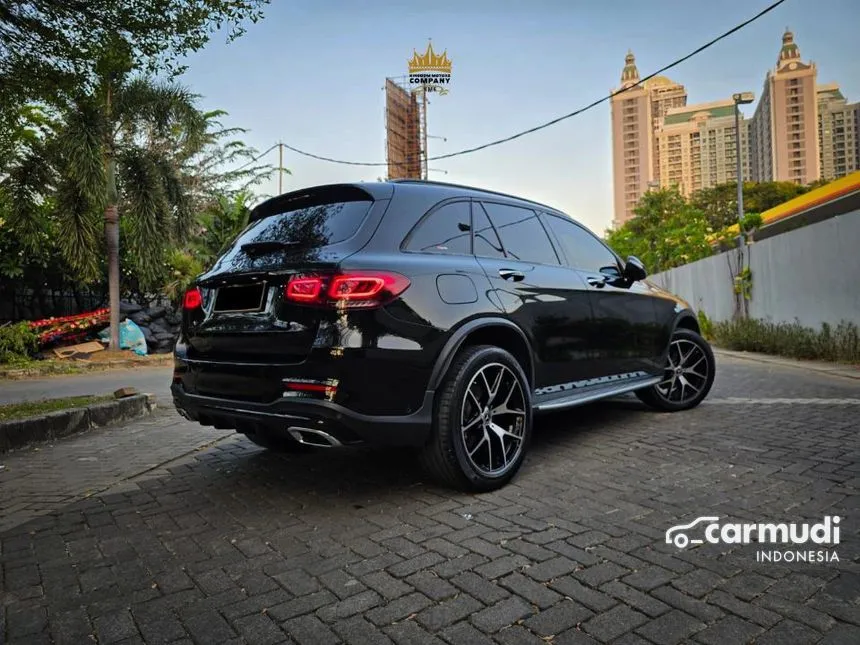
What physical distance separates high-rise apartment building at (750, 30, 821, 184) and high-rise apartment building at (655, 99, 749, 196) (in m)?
4.47

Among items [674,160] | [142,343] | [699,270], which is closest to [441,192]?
[142,343]

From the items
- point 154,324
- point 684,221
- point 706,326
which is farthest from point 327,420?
point 684,221

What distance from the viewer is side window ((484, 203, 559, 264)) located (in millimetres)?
4148

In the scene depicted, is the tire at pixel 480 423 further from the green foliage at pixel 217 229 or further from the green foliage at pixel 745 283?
the green foliage at pixel 217 229

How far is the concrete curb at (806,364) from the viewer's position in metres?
8.59

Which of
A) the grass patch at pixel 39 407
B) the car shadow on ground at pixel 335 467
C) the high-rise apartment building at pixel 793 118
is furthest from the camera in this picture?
the high-rise apartment building at pixel 793 118

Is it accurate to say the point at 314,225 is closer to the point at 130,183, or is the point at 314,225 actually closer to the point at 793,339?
the point at 793,339

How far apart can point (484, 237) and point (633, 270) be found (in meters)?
1.81

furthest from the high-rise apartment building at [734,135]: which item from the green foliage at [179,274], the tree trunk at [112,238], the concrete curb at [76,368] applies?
the concrete curb at [76,368]

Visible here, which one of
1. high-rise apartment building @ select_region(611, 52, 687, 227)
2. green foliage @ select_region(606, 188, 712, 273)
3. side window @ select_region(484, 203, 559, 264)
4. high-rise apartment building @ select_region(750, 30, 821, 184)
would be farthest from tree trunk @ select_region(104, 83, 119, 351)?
high-rise apartment building @ select_region(611, 52, 687, 227)

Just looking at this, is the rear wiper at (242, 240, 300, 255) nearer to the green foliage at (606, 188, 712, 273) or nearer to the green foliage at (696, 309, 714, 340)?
the green foliage at (696, 309, 714, 340)

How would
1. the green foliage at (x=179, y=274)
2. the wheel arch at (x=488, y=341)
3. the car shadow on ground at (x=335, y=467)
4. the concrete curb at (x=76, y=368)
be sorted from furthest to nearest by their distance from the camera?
the green foliage at (x=179, y=274) → the concrete curb at (x=76, y=368) → the car shadow on ground at (x=335, y=467) → the wheel arch at (x=488, y=341)

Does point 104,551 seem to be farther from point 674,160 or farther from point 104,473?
point 674,160

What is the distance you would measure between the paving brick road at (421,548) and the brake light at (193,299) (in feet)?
3.67
